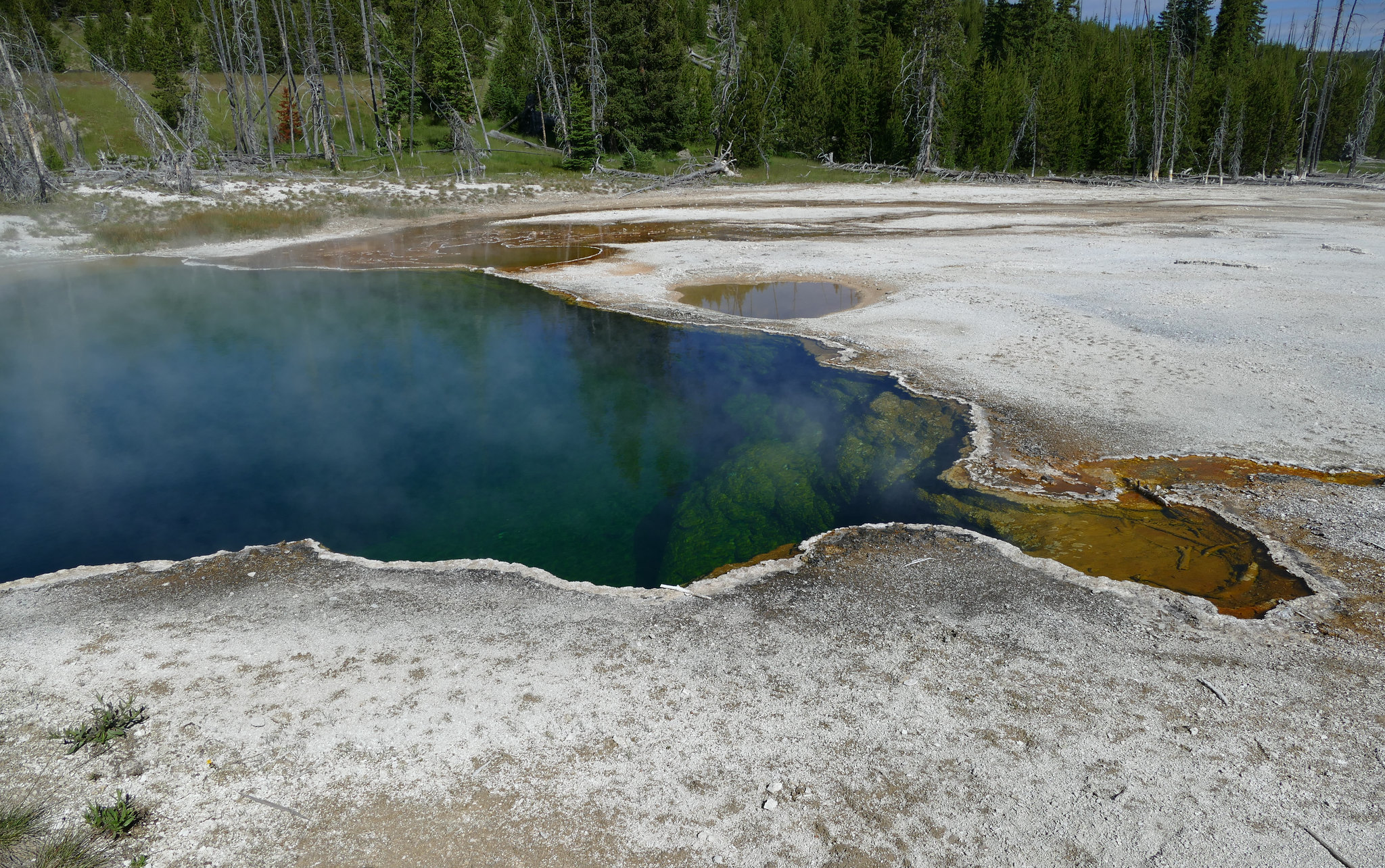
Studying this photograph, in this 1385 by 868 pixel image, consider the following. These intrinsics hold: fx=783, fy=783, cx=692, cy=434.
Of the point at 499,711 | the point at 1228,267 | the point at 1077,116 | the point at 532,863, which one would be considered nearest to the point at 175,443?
the point at 499,711

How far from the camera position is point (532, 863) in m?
3.59

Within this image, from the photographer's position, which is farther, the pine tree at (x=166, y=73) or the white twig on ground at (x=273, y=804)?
the pine tree at (x=166, y=73)

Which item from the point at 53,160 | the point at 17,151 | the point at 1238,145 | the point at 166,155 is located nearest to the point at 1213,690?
the point at 17,151

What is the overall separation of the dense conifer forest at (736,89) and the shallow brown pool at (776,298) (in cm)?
2146

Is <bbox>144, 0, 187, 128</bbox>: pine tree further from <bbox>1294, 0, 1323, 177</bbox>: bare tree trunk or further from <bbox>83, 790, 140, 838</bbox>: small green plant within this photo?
<bbox>1294, 0, 1323, 177</bbox>: bare tree trunk

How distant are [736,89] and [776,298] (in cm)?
3029

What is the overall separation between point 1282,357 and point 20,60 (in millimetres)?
32374

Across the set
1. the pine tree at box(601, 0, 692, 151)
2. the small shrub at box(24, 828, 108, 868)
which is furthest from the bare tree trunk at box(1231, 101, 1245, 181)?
the small shrub at box(24, 828, 108, 868)

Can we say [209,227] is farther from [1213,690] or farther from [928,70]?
[928,70]

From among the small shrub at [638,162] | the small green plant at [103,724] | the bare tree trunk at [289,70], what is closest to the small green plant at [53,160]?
the bare tree trunk at [289,70]

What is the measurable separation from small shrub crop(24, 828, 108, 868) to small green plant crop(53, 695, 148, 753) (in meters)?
0.64

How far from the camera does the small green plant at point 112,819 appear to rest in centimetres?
368

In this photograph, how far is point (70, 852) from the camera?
3543mm

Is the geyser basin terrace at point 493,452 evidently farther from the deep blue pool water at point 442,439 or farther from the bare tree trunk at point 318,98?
the bare tree trunk at point 318,98
